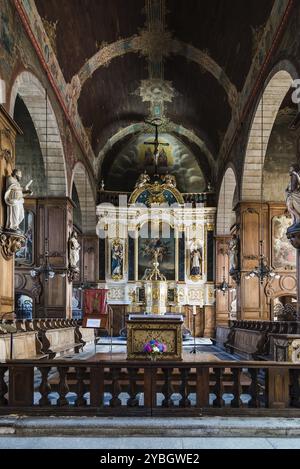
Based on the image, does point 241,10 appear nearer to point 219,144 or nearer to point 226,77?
point 226,77

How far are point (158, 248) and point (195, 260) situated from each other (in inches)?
69.9

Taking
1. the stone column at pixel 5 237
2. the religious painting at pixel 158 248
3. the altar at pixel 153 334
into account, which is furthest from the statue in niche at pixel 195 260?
the stone column at pixel 5 237

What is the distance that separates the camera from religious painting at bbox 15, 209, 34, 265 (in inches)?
722

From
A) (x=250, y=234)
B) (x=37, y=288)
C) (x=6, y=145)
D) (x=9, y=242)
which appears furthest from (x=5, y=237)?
(x=250, y=234)

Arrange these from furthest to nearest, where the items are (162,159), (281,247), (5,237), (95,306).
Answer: (162,159) → (281,247) → (5,237) → (95,306)

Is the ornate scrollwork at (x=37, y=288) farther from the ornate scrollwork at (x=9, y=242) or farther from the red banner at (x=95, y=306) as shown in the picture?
the red banner at (x=95, y=306)

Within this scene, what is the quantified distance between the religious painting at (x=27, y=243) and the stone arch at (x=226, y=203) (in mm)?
7797

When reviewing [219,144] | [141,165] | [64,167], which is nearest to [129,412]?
[64,167]

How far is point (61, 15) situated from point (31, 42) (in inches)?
81.3

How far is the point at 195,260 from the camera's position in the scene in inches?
982

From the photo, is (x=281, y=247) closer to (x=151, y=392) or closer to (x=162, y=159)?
(x=162, y=159)

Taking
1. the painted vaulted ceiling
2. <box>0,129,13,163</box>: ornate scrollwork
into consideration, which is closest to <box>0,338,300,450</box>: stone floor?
<box>0,129,13,163</box>: ornate scrollwork
